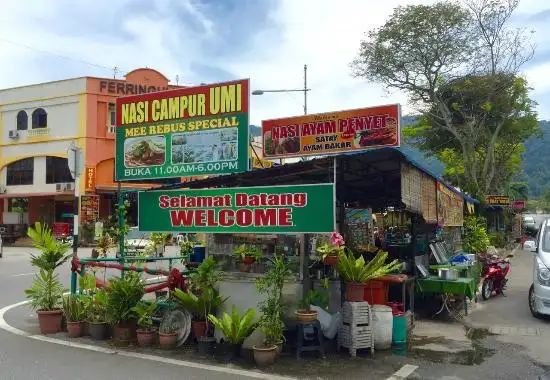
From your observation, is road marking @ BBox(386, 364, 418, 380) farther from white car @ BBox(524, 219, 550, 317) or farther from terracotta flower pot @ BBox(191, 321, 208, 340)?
white car @ BBox(524, 219, 550, 317)

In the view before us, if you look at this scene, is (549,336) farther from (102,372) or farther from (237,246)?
(102,372)

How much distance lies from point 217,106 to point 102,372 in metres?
3.93

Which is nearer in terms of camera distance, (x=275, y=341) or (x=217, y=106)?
(x=275, y=341)

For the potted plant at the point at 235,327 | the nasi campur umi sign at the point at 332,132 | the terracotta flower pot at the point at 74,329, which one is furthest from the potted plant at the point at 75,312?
the nasi campur umi sign at the point at 332,132

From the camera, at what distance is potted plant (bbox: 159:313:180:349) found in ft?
23.7

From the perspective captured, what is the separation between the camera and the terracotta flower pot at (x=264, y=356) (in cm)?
641

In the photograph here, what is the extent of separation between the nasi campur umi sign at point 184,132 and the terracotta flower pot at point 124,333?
7.58ft

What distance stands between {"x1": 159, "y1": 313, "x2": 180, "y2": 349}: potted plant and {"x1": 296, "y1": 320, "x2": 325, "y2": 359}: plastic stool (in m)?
1.74

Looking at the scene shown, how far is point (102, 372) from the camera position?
621 centimetres

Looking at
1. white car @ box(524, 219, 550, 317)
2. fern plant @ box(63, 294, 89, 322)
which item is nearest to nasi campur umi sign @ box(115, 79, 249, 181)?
fern plant @ box(63, 294, 89, 322)

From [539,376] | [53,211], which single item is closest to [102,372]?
[539,376]

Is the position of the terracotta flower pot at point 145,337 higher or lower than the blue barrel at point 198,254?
lower

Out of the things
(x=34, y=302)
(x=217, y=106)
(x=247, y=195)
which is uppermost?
(x=217, y=106)

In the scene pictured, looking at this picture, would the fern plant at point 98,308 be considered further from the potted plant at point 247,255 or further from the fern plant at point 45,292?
the potted plant at point 247,255
